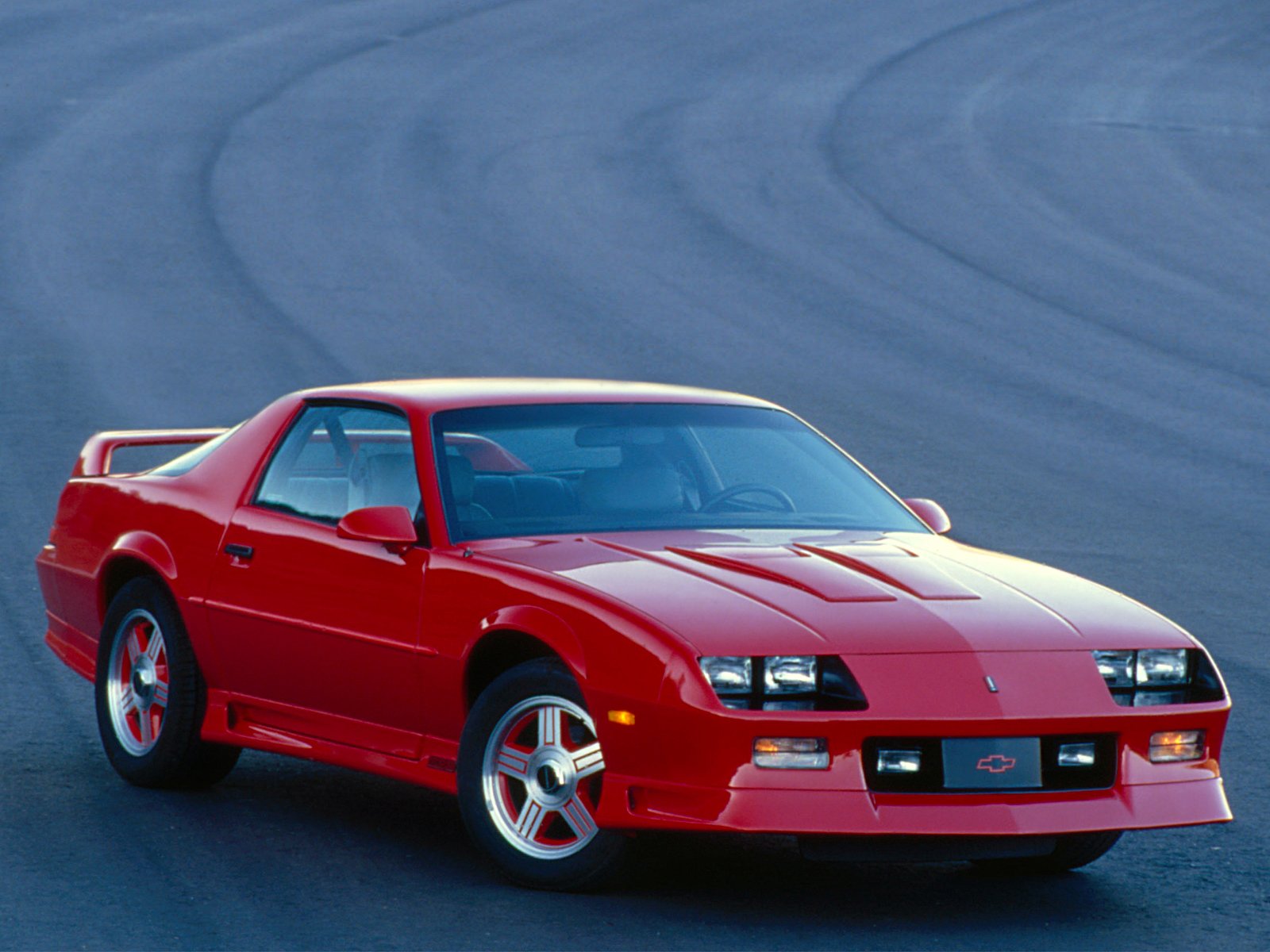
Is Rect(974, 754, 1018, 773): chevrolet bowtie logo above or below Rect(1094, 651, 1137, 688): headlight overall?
below

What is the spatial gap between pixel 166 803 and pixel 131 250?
1651cm

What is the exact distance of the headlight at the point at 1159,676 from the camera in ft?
18.6

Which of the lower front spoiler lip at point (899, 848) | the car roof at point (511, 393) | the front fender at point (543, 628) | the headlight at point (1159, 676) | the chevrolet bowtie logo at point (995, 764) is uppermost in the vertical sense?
the car roof at point (511, 393)

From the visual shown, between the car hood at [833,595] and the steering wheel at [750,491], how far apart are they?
350 mm

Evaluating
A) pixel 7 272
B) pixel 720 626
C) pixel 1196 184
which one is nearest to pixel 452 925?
pixel 720 626

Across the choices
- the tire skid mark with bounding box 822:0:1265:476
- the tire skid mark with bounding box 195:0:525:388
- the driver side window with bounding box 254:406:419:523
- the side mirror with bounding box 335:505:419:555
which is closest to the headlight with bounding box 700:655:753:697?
the side mirror with bounding box 335:505:419:555

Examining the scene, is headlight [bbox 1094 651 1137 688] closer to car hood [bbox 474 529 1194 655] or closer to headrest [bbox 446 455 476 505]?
car hood [bbox 474 529 1194 655]

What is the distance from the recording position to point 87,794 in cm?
703

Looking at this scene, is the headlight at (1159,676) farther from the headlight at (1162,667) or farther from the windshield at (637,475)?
the windshield at (637,475)

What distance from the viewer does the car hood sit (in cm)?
550

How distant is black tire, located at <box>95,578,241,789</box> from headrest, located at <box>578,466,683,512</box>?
4.79 ft

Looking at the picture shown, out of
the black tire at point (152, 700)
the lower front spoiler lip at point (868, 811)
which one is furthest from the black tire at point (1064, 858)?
the black tire at point (152, 700)

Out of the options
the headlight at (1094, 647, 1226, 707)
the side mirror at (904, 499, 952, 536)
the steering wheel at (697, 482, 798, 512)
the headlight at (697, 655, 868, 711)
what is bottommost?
the headlight at (1094, 647, 1226, 707)

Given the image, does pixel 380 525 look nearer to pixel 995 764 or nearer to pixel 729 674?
pixel 729 674
